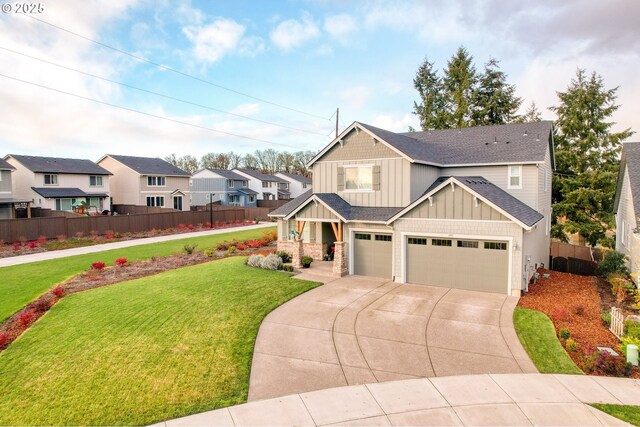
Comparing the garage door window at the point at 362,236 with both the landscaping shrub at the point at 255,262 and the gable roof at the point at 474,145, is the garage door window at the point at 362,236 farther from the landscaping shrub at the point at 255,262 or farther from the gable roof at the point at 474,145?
the landscaping shrub at the point at 255,262

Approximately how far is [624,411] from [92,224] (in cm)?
3501

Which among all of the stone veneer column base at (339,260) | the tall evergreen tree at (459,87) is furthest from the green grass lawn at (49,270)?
the tall evergreen tree at (459,87)

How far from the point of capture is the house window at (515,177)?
66.1 feet

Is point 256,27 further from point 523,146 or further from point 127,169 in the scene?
point 127,169

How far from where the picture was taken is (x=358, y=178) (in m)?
20.9

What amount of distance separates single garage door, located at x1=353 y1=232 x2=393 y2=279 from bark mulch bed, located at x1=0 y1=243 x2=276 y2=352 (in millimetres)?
8068

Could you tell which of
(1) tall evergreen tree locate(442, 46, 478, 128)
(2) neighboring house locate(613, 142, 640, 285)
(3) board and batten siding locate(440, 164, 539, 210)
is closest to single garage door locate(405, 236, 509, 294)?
(2) neighboring house locate(613, 142, 640, 285)

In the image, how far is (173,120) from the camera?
3253 cm

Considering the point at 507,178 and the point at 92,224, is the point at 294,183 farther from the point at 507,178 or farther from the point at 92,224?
the point at 507,178

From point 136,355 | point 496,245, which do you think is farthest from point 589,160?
point 136,355

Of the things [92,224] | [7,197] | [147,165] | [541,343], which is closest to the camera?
[541,343]

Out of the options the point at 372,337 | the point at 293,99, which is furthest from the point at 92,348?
the point at 293,99

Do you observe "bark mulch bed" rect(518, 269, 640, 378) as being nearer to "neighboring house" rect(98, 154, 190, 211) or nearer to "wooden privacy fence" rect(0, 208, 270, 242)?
"wooden privacy fence" rect(0, 208, 270, 242)

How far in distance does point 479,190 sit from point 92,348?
14752 mm
